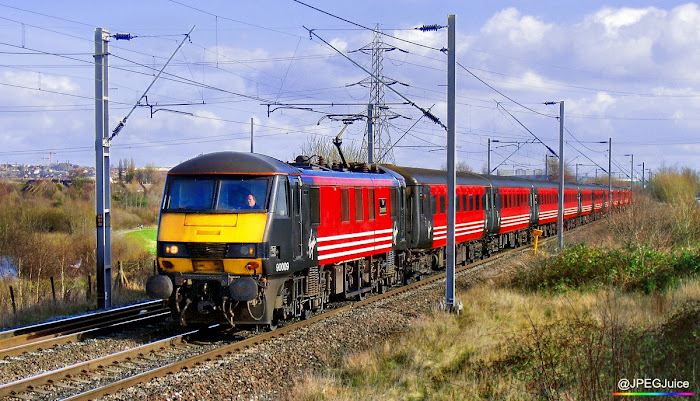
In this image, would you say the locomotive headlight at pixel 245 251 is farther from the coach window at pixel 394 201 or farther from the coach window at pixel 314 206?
the coach window at pixel 394 201

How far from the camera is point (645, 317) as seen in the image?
11.9 meters

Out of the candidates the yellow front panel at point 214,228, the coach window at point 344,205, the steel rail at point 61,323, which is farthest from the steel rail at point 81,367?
the coach window at point 344,205

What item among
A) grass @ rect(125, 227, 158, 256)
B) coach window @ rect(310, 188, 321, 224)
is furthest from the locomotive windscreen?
grass @ rect(125, 227, 158, 256)

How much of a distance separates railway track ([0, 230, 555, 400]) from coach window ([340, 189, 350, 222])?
9.66ft

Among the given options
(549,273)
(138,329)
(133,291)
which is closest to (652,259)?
(549,273)

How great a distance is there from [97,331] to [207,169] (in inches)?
142

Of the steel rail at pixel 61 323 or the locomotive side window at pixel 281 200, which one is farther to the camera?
the steel rail at pixel 61 323

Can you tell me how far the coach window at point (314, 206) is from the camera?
14.1 meters

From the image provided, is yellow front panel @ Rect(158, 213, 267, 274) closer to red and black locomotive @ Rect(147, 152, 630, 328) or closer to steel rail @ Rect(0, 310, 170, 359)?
red and black locomotive @ Rect(147, 152, 630, 328)

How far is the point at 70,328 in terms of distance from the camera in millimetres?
13828

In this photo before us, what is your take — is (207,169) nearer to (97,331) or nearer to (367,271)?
(97,331)

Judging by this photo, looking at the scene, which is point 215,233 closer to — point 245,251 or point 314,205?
point 245,251

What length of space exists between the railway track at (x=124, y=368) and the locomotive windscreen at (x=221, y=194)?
2304 mm

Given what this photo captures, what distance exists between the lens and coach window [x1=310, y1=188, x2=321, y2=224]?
14148mm
